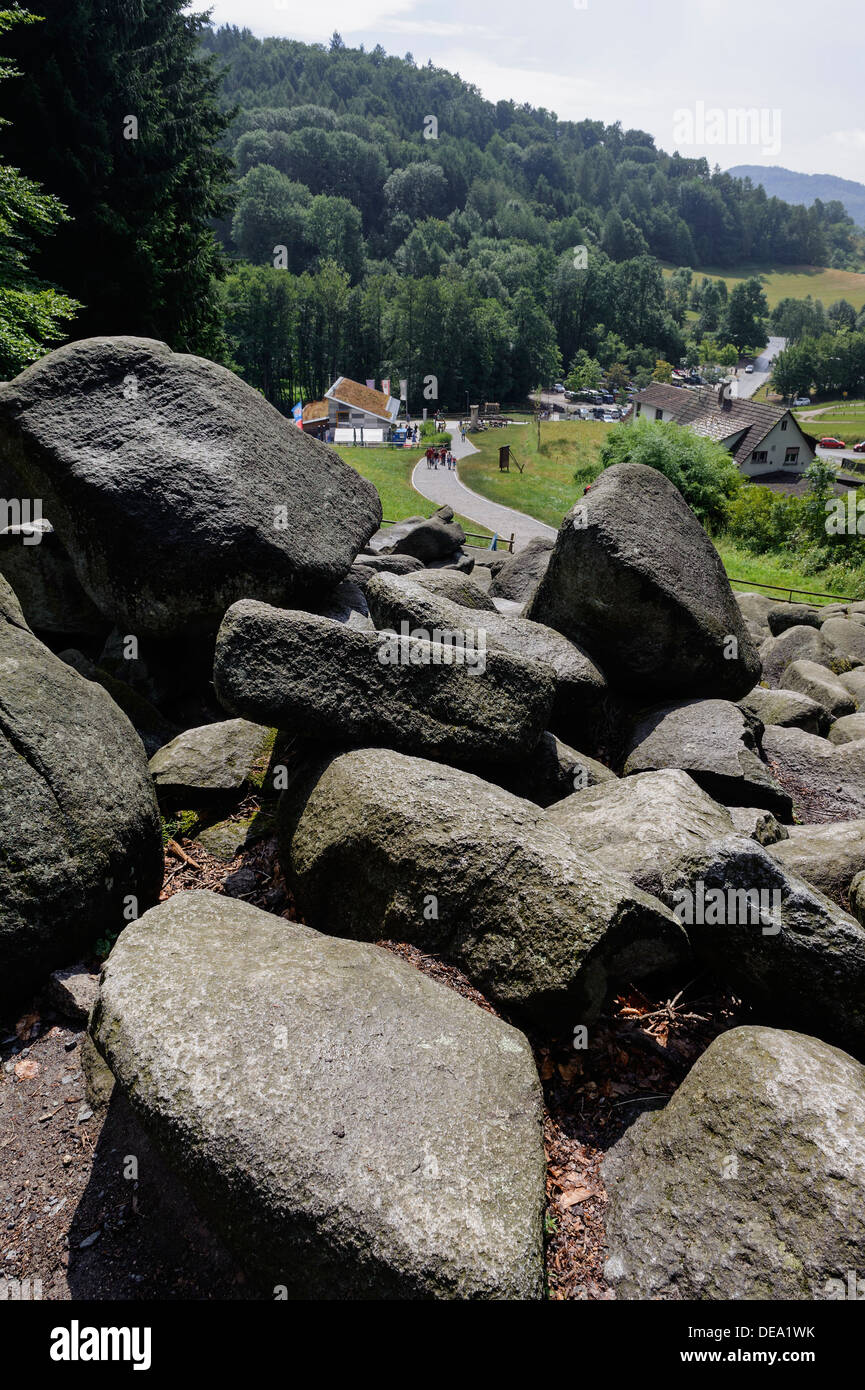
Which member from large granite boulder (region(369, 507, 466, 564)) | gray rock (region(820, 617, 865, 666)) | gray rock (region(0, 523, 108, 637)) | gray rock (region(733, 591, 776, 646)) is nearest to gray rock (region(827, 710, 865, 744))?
gray rock (region(820, 617, 865, 666))

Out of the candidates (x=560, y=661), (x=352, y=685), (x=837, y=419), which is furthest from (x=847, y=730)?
(x=837, y=419)

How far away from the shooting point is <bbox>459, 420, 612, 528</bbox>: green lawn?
187ft

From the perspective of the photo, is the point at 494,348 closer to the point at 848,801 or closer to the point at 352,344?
the point at 352,344

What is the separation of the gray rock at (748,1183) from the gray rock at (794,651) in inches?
586

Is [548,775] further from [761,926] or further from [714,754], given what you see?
[761,926]

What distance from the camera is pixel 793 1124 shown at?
4.93m

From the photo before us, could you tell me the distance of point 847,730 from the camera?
1348 centimetres

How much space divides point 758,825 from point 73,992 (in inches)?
262

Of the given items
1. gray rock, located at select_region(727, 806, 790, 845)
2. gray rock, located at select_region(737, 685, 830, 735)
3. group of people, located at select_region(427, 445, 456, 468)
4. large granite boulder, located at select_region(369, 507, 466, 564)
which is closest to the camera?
gray rock, located at select_region(727, 806, 790, 845)

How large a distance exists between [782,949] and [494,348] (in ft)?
381

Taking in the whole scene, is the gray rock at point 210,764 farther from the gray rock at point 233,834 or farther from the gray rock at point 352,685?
the gray rock at point 352,685

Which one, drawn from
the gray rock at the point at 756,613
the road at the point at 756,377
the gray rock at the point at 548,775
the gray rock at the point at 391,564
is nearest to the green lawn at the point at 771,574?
the gray rock at the point at 756,613

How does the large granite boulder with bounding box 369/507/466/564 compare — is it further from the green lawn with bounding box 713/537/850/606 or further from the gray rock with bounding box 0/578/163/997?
the green lawn with bounding box 713/537/850/606

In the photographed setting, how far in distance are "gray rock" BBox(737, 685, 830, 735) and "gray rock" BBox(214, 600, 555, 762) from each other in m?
7.33
